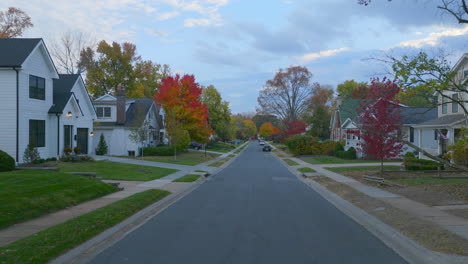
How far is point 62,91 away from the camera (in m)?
29.1

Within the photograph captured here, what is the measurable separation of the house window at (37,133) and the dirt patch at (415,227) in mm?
18910

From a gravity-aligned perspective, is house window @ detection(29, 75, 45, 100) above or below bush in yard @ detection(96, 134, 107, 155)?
above

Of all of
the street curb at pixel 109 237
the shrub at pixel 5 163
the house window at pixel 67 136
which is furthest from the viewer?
the house window at pixel 67 136

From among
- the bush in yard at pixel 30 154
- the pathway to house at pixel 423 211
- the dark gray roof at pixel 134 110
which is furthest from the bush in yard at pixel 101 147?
the pathway to house at pixel 423 211

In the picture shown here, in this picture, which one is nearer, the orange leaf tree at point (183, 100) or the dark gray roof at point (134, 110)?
the dark gray roof at point (134, 110)

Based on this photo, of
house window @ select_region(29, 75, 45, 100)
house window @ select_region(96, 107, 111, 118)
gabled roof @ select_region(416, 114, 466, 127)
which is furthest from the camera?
house window @ select_region(96, 107, 111, 118)

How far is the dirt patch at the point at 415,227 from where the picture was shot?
7.95 meters

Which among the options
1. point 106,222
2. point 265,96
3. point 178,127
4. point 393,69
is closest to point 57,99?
point 178,127

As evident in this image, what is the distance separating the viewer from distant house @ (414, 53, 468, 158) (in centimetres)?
2747

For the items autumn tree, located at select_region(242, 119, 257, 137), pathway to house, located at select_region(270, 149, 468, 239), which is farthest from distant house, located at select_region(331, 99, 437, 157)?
autumn tree, located at select_region(242, 119, 257, 137)

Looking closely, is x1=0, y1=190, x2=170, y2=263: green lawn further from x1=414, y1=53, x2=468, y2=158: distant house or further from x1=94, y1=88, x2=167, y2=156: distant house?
x1=94, y1=88, x2=167, y2=156: distant house

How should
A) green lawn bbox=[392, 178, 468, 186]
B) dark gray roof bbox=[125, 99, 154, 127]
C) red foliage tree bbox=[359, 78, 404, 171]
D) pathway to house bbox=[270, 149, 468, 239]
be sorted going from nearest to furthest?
pathway to house bbox=[270, 149, 468, 239], green lawn bbox=[392, 178, 468, 186], red foliage tree bbox=[359, 78, 404, 171], dark gray roof bbox=[125, 99, 154, 127]

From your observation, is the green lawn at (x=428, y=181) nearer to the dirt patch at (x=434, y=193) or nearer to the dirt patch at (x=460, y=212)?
the dirt patch at (x=434, y=193)

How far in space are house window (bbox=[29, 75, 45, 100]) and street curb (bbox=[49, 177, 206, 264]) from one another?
1495cm
